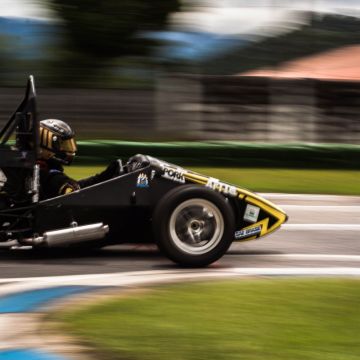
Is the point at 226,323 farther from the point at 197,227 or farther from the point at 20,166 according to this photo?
the point at 20,166

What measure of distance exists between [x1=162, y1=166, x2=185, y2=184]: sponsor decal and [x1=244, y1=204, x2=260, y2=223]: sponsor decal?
1.93ft

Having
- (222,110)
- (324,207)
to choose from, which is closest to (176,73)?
(222,110)

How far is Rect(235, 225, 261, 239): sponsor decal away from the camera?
7184 millimetres

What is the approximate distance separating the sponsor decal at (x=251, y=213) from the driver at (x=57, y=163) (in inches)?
44.0

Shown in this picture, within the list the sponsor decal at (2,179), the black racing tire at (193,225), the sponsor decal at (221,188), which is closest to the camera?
the black racing tire at (193,225)

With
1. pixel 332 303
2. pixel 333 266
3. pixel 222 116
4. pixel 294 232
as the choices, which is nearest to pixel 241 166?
pixel 222 116

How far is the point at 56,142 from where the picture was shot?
721cm

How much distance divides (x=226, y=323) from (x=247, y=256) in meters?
2.74

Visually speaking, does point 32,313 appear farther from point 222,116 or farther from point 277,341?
point 222,116

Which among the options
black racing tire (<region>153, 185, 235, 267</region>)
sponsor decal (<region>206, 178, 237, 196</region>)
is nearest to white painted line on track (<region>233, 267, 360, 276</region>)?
black racing tire (<region>153, 185, 235, 267</region>)

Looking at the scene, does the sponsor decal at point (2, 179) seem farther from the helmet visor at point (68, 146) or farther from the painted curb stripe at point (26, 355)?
the painted curb stripe at point (26, 355)

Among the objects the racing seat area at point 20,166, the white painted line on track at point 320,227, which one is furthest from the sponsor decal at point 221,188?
the white painted line on track at point 320,227

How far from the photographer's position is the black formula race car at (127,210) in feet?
22.4

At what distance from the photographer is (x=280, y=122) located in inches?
733
